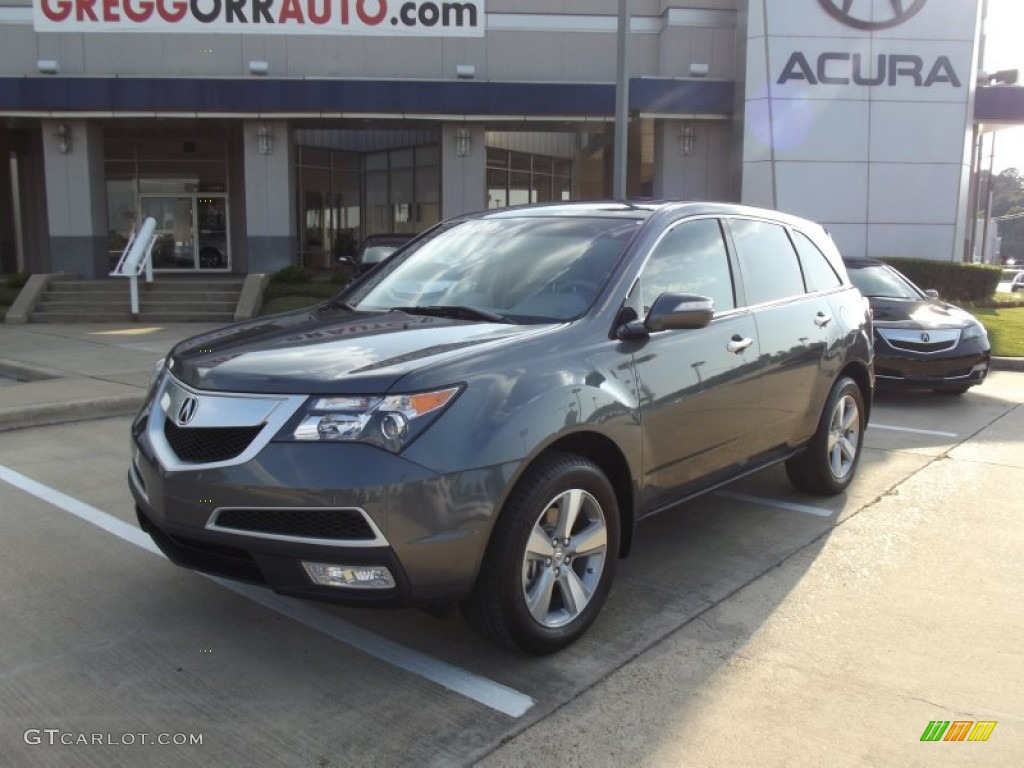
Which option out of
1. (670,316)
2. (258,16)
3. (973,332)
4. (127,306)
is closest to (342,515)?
(670,316)

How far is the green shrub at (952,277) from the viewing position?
719 inches

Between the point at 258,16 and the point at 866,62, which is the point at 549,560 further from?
the point at 866,62

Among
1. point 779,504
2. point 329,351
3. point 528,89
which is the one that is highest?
point 528,89

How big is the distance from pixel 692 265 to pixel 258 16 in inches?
649

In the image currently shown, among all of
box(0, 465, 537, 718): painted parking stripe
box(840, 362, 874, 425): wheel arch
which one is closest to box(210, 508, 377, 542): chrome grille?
box(0, 465, 537, 718): painted parking stripe

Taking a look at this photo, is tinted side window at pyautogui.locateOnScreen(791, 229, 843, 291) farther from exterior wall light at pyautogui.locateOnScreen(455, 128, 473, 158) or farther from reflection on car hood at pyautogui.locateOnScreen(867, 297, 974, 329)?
exterior wall light at pyautogui.locateOnScreen(455, 128, 473, 158)

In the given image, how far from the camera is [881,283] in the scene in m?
10.5

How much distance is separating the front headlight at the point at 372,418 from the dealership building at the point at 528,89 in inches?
629

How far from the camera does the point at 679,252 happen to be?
4430mm

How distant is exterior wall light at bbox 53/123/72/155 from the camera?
18.2 m

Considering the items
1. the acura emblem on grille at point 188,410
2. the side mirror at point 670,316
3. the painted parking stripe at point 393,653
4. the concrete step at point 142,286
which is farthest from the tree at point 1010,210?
the acura emblem on grille at point 188,410

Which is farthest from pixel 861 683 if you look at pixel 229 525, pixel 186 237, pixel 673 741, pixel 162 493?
pixel 186 237

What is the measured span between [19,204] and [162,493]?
80.1 ft

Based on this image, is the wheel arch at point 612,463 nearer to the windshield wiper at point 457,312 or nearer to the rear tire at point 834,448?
the windshield wiper at point 457,312
